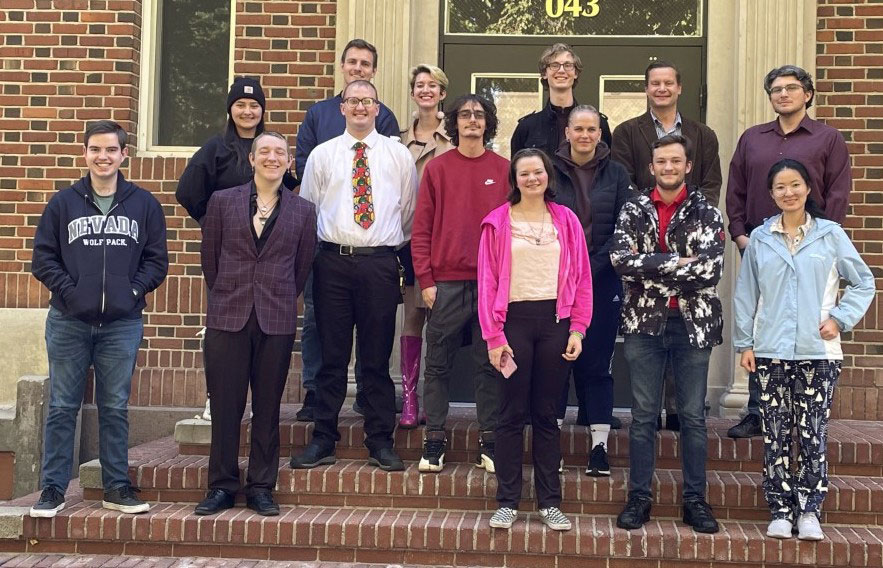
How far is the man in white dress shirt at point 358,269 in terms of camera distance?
5441 mm

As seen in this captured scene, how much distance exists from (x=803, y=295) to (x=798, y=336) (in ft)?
0.68

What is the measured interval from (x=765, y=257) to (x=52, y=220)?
12.0 feet

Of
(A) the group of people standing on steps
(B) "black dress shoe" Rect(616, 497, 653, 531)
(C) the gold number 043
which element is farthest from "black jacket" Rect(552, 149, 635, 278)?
(C) the gold number 043

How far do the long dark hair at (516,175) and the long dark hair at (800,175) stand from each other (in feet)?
3.57

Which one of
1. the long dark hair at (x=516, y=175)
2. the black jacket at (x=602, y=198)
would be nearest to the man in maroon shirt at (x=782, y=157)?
the black jacket at (x=602, y=198)

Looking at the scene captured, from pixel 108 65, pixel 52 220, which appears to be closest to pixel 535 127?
pixel 52 220

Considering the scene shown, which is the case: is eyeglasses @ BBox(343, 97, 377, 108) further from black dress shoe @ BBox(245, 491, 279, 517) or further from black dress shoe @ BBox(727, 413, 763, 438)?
black dress shoe @ BBox(727, 413, 763, 438)

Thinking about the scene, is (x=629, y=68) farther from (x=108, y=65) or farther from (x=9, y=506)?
(x=9, y=506)

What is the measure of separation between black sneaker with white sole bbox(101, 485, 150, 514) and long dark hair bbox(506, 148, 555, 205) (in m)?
2.52

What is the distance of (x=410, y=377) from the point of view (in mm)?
5758

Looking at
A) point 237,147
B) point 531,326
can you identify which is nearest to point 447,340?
point 531,326

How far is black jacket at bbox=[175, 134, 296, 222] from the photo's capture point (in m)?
5.55

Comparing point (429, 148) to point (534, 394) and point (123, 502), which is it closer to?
point (534, 394)

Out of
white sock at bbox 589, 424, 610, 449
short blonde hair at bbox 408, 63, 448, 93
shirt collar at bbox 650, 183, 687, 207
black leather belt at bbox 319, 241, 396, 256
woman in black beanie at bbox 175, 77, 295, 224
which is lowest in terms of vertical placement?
white sock at bbox 589, 424, 610, 449
